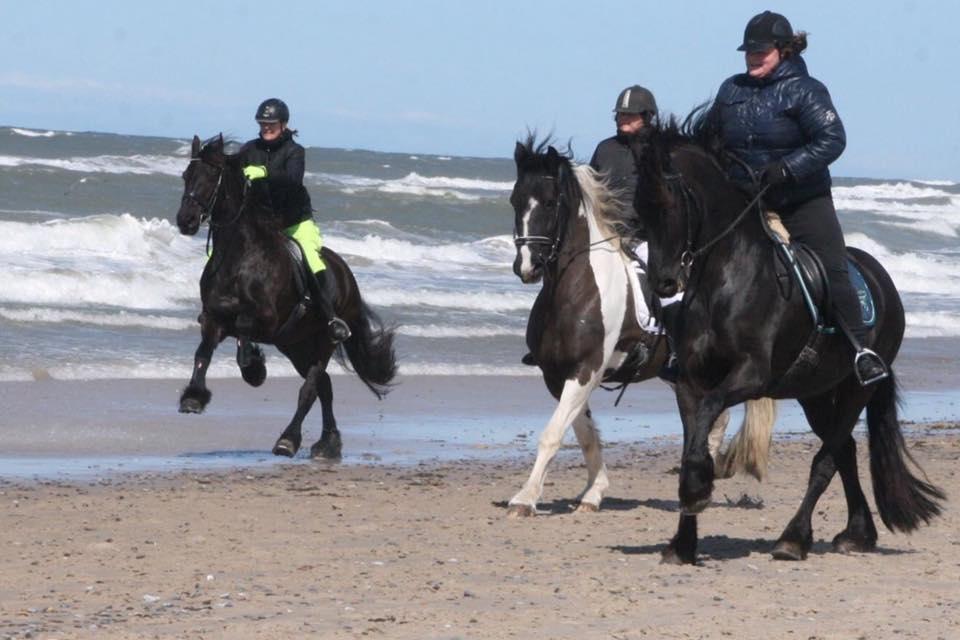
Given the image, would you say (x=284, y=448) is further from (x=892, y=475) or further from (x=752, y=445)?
(x=892, y=475)

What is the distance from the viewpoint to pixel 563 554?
7.72 meters

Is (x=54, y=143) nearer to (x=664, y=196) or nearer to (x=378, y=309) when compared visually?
(x=378, y=309)

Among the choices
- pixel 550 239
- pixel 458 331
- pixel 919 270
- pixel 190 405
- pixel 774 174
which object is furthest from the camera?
pixel 919 270

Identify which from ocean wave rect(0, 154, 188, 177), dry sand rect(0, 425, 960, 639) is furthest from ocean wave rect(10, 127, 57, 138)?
dry sand rect(0, 425, 960, 639)

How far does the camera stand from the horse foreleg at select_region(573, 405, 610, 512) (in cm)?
939

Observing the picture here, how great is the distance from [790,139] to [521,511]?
8.59ft

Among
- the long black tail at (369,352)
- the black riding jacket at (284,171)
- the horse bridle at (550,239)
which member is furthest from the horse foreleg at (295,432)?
the horse bridle at (550,239)

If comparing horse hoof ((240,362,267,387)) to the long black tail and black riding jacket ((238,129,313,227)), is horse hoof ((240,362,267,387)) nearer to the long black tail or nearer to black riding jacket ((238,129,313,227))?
the long black tail

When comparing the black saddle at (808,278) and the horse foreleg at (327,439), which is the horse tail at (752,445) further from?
the horse foreleg at (327,439)

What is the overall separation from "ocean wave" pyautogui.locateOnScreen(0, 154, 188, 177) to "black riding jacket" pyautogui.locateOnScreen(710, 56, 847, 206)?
36.9m

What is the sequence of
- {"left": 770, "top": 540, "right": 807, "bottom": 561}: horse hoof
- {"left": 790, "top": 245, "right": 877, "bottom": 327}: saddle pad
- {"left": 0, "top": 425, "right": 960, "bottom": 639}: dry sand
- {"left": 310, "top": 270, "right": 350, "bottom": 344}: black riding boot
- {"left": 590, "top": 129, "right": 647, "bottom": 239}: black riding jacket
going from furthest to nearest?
{"left": 310, "top": 270, "right": 350, "bottom": 344}: black riding boot
{"left": 590, "top": 129, "right": 647, "bottom": 239}: black riding jacket
{"left": 770, "top": 540, "right": 807, "bottom": 561}: horse hoof
{"left": 790, "top": 245, "right": 877, "bottom": 327}: saddle pad
{"left": 0, "top": 425, "right": 960, "bottom": 639}: dry sand

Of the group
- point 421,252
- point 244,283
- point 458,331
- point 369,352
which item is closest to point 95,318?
point 458,331

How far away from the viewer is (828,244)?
7.44 meters

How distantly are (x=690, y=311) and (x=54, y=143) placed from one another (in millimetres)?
51828
